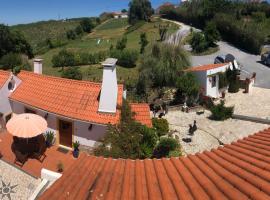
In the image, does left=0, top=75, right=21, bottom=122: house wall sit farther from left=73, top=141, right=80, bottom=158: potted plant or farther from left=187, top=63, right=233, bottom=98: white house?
left=187, top=63, right=233, bottom=98: white house

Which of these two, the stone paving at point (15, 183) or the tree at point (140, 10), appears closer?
the stone paving at point (15, 183)

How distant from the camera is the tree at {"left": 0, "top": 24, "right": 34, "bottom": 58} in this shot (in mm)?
58875

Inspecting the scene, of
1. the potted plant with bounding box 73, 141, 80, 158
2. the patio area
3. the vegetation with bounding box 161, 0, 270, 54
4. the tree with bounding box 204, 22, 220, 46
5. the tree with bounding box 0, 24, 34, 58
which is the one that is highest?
the vegetation with bounding box 161, 0, 270, 54

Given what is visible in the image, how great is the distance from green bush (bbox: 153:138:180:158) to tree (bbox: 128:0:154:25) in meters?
82.9

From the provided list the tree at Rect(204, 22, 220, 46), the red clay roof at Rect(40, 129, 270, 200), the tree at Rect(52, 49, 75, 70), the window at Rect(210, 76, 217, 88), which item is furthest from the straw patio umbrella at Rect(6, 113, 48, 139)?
the tree at Rect(204, 22, 220, 46)

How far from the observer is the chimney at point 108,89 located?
709 inches

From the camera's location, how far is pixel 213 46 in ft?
170

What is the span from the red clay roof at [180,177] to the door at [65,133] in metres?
11.8

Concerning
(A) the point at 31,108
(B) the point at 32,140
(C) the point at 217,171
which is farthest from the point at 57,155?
(C) the point at 217,171

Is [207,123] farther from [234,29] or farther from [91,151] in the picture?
[234,29]

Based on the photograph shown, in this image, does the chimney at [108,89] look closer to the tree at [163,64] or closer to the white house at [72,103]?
the white house at [72,103]

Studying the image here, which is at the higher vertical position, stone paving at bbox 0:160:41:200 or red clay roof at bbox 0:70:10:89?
red clay roof at bbox 0:70:10:89

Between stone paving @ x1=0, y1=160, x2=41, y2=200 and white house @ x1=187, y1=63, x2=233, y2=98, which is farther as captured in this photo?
white house @ x1=187, y1=63, x2=233, y2=98

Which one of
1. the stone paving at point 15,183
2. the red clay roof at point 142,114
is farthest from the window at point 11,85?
the red clay roof at point 142,114
